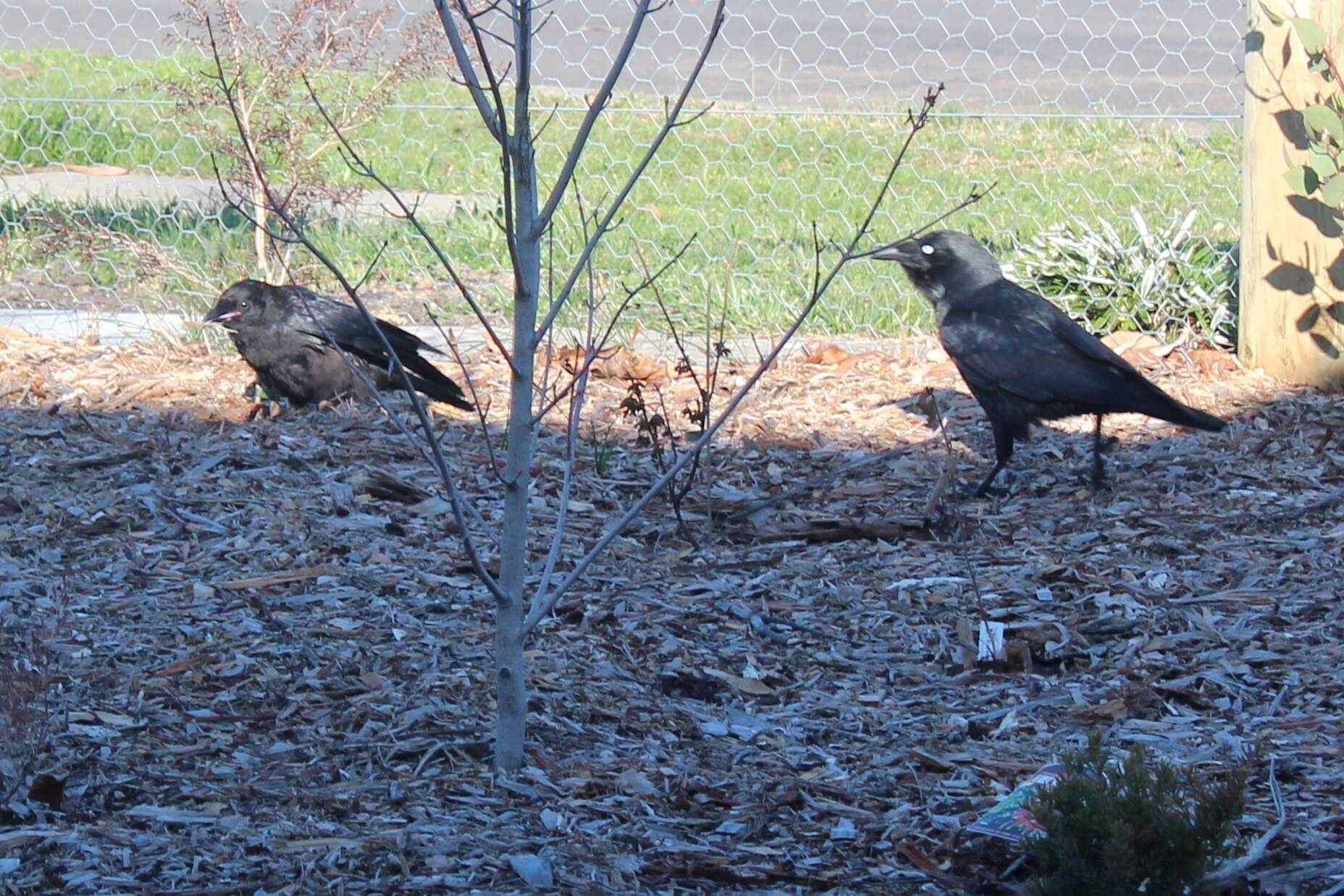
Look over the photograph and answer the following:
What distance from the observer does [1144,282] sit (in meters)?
6.52

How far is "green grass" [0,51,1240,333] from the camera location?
816 cm

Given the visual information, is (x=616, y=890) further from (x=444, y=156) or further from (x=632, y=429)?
(x=444, y=156)

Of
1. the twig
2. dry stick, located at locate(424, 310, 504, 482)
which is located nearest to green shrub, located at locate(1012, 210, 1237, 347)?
dry stick, located at locate(424, 310, 504, 482)

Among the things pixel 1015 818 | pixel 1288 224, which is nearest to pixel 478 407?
pixel 1015 818

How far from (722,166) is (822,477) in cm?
555

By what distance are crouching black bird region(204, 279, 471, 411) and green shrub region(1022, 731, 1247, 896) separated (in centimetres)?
386

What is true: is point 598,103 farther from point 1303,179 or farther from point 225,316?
point 1303,179

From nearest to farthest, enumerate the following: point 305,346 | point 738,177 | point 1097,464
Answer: point 1097,464, point 305,346, point 738,177

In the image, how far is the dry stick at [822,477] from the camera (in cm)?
480

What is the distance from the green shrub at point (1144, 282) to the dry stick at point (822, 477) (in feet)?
Result: 4.62

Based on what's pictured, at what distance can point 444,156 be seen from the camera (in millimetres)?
11172

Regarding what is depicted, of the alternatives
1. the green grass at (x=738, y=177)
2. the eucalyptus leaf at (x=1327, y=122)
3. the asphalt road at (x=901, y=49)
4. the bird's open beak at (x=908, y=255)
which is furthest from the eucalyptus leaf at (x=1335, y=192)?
the asphalt road at (x=901, y=49)

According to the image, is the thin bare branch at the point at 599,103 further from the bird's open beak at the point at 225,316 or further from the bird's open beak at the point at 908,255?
the bird's open beak at the point at 225,316

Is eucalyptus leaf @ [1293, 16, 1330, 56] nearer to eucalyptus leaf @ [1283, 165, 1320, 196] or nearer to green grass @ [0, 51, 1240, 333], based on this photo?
eucalyptus leaf @ [1283, 165, 1320, 196]
